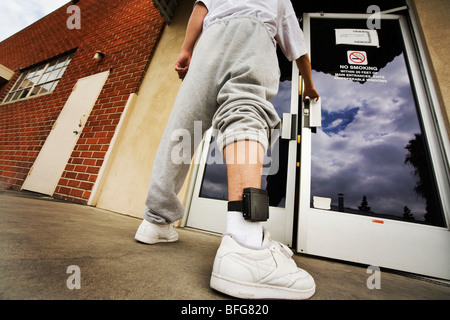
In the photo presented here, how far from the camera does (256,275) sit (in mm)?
509

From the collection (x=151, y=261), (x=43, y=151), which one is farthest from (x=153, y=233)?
(x=43, y=151)

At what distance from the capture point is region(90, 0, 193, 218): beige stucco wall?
73.9 inches

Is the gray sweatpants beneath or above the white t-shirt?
beneath

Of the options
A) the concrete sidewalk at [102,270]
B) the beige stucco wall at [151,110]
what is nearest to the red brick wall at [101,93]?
the beige stucco wall at [151,110]

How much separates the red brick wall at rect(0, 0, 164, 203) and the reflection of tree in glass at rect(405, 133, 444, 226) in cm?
293

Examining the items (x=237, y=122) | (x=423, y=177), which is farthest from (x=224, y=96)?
(x=423, y=177)

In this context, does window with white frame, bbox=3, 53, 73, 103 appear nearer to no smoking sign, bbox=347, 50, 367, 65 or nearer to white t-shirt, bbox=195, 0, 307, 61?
white t-shirt, bbox=195, 0, 307, 61

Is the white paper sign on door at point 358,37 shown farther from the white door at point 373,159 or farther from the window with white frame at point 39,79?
the window with white frame at point 39,79

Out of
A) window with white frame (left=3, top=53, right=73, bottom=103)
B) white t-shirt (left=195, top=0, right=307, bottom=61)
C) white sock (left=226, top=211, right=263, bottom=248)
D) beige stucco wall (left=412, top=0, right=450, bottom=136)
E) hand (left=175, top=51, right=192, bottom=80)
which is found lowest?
white sock (left=226, top=211, right=263, bottom=248)

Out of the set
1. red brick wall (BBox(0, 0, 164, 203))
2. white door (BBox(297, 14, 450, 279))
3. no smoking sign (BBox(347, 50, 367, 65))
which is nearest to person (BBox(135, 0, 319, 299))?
white door (BBox(297, 14, 450, 279))

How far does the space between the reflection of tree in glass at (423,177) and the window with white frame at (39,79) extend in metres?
5.62

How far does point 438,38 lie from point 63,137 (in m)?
4.37

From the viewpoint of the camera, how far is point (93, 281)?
448mm

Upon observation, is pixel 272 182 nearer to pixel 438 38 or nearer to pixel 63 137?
pixel 438 38
